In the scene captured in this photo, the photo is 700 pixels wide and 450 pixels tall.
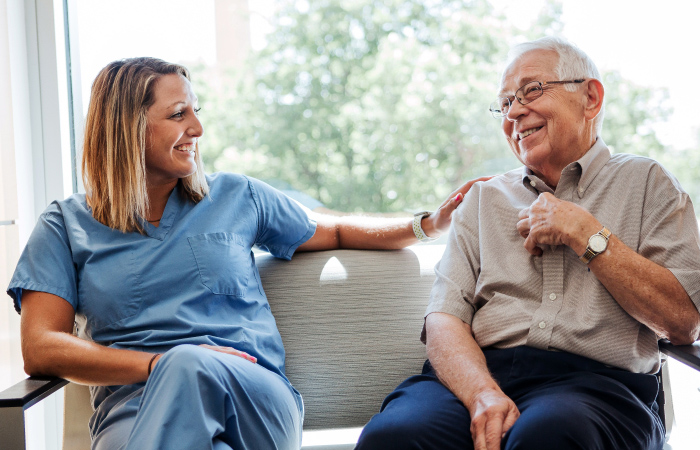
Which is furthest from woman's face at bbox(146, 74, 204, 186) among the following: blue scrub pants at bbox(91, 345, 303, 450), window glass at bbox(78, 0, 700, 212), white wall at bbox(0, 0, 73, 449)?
window glass at bbox(78, 0, 700, 212)

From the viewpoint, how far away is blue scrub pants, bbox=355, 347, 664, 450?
115 cm

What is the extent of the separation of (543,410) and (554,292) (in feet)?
1.21

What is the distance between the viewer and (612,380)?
4.35ft

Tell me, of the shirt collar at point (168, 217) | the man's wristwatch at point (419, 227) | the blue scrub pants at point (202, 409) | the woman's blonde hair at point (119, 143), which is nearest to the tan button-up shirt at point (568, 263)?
the man's wristwatch at point (419, 227)

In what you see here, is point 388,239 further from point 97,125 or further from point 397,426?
point 97,125

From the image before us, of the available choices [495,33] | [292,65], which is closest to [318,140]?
[292,65]

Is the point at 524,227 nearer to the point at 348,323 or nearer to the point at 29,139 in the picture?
the point at 348,323

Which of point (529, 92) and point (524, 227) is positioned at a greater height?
point (529, 92)

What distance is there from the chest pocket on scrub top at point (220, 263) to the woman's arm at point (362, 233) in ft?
1.07

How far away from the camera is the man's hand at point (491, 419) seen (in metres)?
1.22

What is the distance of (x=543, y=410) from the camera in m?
1.19

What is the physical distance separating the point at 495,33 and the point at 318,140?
1.17 meters

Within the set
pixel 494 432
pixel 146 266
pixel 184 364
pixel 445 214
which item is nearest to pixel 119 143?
pixel 146 266

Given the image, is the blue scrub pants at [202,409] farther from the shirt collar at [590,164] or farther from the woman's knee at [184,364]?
the shirt collar at [590,164]
